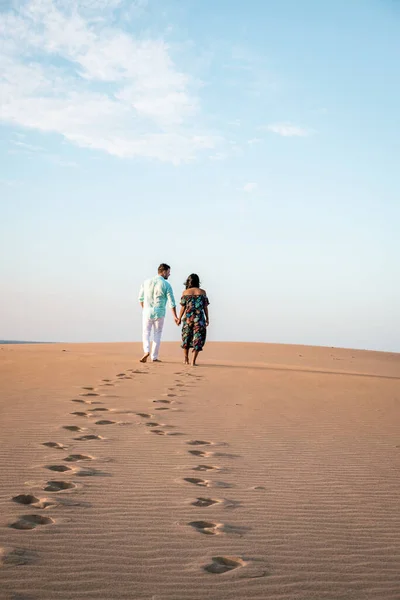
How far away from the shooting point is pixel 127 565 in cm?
290

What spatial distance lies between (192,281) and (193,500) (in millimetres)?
10130

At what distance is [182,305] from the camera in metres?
14.1

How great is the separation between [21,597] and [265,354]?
23.7 m

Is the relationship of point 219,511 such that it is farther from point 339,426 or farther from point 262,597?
point 339,426

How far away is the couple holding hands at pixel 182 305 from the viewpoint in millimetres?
13930

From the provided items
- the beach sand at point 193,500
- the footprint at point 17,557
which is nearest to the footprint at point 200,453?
the beach sand at point 193,500

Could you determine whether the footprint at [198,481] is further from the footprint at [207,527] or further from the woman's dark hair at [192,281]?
the woman's dark hair at [192,281]

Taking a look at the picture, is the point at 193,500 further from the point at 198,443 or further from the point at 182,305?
the point at 182,305

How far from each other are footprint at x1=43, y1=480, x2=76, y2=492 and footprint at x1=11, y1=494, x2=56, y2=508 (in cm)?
19

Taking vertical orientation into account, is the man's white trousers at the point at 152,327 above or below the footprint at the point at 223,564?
above

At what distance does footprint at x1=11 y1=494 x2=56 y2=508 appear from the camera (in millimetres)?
3639

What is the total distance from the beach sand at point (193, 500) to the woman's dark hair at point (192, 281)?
18.1ft

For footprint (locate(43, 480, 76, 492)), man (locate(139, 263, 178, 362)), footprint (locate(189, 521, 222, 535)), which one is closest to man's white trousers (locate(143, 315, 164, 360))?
man (locate(139, 263, 178, 362))

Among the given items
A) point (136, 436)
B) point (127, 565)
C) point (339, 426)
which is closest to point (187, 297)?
point (339, 426)
